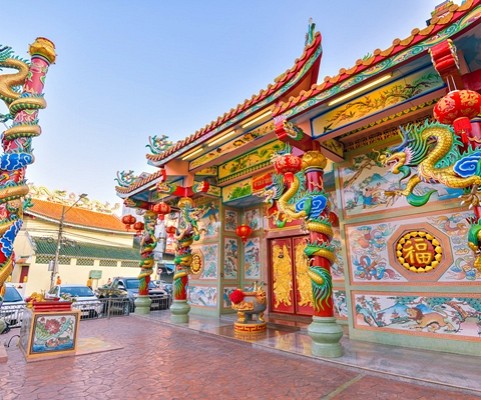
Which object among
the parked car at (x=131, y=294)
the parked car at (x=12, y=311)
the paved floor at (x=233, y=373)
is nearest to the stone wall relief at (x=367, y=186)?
the paved floor at (x=233, y=373)

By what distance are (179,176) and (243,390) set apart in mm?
6198

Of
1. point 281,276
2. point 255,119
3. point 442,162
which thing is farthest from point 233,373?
point 255,119

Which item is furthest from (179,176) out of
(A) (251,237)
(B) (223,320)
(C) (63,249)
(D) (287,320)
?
(C) (63,249)

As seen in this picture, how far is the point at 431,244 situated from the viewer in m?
4.85

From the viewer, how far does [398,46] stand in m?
3.79

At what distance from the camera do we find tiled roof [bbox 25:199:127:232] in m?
20.0

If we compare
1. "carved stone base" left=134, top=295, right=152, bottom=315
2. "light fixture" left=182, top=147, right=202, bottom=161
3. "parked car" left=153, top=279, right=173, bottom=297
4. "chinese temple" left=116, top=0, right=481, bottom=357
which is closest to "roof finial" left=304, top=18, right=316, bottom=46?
"chinese temple" left=116, top=0, right=481, bottom=357

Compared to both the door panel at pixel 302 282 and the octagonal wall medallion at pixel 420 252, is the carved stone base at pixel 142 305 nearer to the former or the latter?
the door panel at pixel 302 282

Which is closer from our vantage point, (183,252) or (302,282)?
(302,282)

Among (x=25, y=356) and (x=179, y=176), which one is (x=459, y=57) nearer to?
(x=179, y=176)

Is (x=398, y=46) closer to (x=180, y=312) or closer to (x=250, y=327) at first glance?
(x=250, y=327)

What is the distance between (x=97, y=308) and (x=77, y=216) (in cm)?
1584

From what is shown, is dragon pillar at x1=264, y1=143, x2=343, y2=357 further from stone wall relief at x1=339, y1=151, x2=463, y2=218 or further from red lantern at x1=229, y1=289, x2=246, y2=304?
red lantern at x1=229, y1=289, x2=246, y2=304

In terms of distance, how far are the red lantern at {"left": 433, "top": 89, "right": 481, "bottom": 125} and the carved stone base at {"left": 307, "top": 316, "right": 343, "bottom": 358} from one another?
341cm
